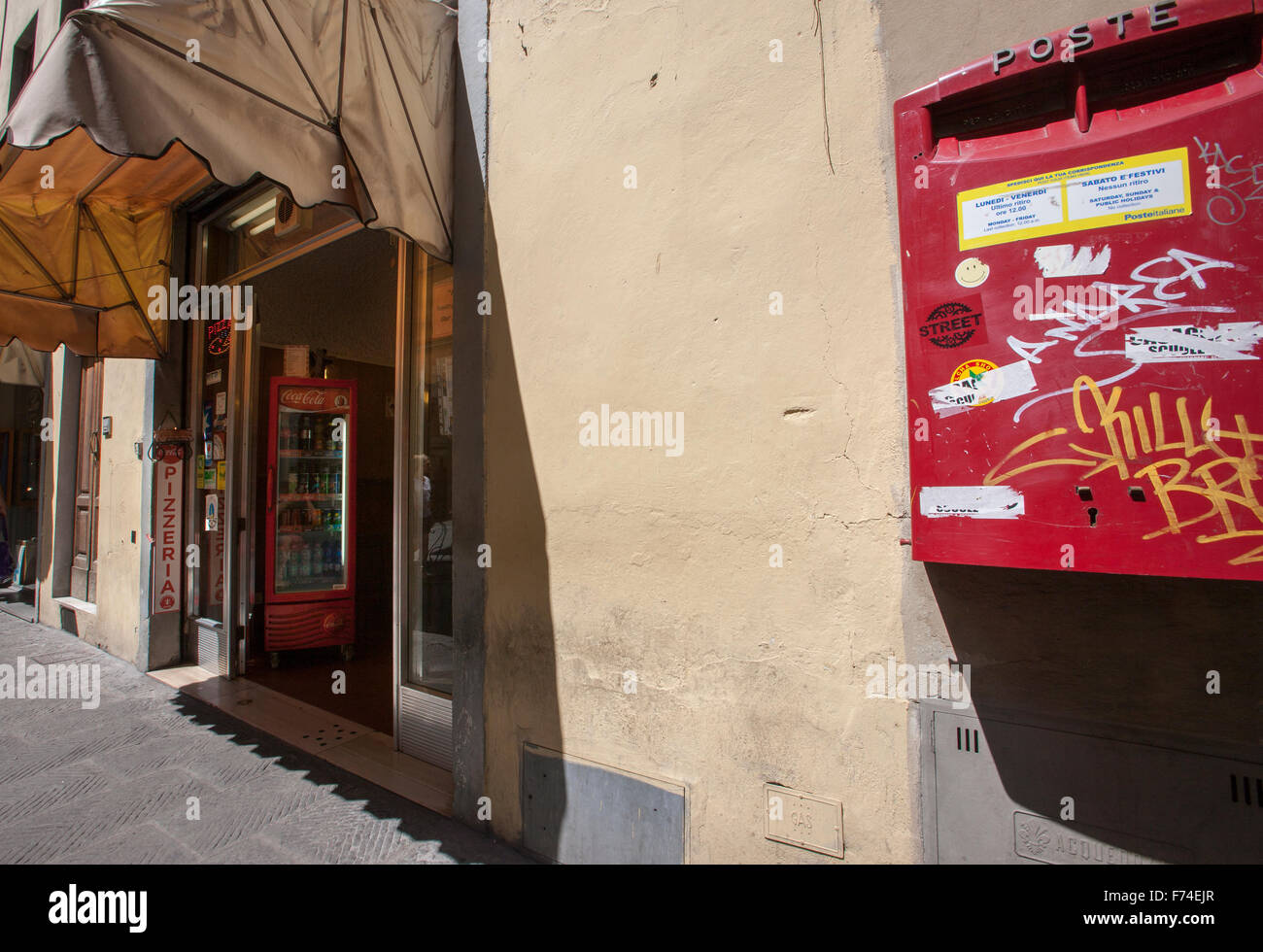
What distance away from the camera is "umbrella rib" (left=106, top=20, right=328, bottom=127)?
103 inches

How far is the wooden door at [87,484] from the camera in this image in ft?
23.9

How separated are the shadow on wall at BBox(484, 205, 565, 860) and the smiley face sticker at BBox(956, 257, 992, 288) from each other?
194 cm

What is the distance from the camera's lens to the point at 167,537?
6.07m

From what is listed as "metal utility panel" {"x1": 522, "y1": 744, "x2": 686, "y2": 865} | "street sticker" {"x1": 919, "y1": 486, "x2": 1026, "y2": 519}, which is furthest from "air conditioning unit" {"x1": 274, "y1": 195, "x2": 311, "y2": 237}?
"street sticker" {"x1": 919, "y1": 486, "x2": 1026, "y2": 519}

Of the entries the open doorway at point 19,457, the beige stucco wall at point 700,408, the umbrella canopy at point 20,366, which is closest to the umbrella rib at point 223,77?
the beige stucco wall at point 700,408

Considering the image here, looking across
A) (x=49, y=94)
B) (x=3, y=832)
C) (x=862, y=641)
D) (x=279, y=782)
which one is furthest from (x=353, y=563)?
(x=862, y=641)

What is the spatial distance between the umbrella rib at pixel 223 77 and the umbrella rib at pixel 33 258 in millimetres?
3314

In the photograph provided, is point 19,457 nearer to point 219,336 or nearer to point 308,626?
point 219,336

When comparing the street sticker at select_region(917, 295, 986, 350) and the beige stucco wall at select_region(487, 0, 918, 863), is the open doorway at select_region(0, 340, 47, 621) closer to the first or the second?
the beige stucco wall at select_region(487, 0, 918, 863)

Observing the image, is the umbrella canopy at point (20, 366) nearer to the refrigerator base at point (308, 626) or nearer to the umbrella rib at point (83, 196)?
the umbrella rib at point (83, 196)

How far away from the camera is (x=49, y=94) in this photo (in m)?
2.52

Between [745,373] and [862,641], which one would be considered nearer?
[862,641]

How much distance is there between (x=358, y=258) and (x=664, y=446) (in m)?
5.36

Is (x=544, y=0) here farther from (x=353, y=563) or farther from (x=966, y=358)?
(x=353, y=563)
